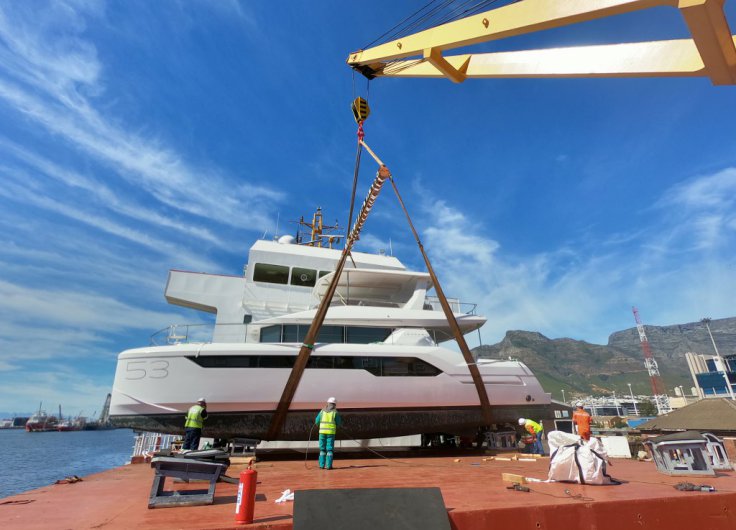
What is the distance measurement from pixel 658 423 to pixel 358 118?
20.5 metres

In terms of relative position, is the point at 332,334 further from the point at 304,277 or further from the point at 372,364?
the point at 304,277

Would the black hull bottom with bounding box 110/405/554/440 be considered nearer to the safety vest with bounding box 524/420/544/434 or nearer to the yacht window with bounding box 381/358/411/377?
the safety vest with bounding box 524/420/544/434

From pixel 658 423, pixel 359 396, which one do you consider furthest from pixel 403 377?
pixel 658 423

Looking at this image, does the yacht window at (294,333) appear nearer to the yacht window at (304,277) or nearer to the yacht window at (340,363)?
the yacht window at (340,363)

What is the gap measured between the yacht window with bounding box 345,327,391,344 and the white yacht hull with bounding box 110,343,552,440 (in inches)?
27.1

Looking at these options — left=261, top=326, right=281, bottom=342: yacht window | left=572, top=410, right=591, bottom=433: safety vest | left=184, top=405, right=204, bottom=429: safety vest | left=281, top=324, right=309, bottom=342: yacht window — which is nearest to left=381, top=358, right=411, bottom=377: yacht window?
left=281, top=324, right=309, bottom=342: yacht window

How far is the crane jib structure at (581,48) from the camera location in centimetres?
440

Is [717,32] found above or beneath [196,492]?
above

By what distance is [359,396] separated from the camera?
9000 millimetres

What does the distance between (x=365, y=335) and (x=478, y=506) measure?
686 cm

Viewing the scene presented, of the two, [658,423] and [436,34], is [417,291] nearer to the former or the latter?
[436,34]

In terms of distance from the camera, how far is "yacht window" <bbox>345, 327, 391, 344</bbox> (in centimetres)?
1007

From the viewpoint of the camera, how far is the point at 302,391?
8672mm

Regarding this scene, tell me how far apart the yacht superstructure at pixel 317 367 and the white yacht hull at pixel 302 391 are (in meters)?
0.02
